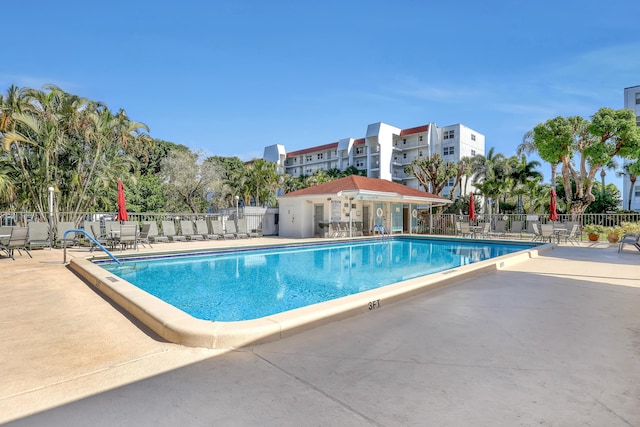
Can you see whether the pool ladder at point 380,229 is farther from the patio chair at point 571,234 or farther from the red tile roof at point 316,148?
the red tile roof at point 316,148

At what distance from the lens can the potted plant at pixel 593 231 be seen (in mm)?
15789

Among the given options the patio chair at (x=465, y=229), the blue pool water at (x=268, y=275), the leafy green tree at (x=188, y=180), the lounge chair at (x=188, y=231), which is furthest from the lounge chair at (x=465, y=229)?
the leafy green tree at (x=188, y=180)

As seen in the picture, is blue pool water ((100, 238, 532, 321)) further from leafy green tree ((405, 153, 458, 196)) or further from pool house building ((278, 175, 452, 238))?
leafy green tree ((405, 153, 458, 196))

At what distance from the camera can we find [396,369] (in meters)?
2.75

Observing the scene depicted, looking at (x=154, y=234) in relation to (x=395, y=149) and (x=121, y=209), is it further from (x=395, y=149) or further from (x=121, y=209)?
(x=395, y=149)

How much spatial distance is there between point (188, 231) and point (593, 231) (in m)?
19.7

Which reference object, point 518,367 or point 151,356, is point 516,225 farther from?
point 151,356

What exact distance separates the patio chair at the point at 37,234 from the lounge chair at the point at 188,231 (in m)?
5.00

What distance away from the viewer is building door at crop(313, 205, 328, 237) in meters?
19.4

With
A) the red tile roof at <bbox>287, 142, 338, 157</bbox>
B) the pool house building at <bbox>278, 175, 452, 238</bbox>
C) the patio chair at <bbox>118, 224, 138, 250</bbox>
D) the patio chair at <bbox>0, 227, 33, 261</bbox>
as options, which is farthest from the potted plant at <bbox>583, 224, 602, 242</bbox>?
the red tile roof at <bbox>287, 142, 338, 157</bbox>

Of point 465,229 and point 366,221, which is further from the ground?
point 366,221

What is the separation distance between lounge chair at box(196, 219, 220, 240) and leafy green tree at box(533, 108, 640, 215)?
20.9 m

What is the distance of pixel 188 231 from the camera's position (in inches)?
621

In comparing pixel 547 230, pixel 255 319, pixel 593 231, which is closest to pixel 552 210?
pixel 547 230
